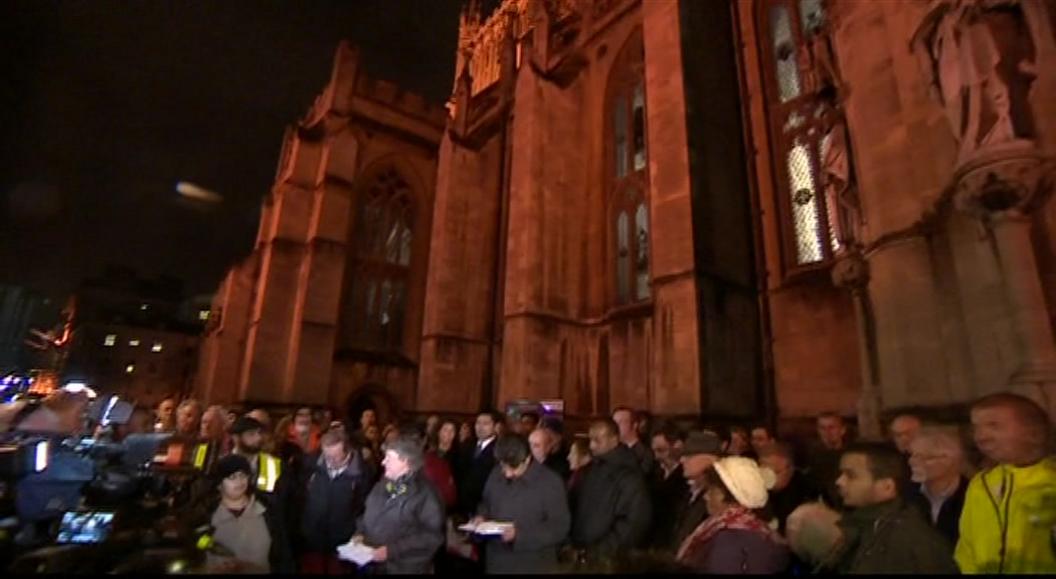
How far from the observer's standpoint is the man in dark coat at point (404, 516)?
2861 mm

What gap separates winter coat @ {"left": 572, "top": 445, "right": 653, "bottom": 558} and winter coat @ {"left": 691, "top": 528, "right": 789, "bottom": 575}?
93 centimetres

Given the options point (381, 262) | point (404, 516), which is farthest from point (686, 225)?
point (381, 262)

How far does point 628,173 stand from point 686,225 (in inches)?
163

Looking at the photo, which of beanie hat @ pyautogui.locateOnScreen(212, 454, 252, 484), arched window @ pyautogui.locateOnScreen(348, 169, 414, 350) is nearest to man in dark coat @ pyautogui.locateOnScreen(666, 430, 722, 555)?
beanie hat @ pyautogui.locateOnScreen(212, 454, 252, 484)

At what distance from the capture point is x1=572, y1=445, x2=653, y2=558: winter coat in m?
3.11

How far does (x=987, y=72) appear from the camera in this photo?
433 centimetres

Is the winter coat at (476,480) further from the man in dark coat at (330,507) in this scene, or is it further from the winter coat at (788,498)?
the winter coat at (788,498)

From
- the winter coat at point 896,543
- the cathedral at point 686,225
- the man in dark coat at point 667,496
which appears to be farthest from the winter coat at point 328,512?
the cathedral at point 686,225

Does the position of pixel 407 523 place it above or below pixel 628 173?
below

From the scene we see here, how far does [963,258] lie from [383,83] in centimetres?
1891

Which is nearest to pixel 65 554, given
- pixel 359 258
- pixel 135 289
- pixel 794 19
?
pixel 794 19

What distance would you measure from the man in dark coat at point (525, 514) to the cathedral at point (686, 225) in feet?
12.1

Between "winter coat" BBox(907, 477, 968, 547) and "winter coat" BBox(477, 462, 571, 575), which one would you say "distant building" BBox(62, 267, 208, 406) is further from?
"winter coat" BBox(907, 477, 968, 547)

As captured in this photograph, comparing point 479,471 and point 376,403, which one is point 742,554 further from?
point 376,403
